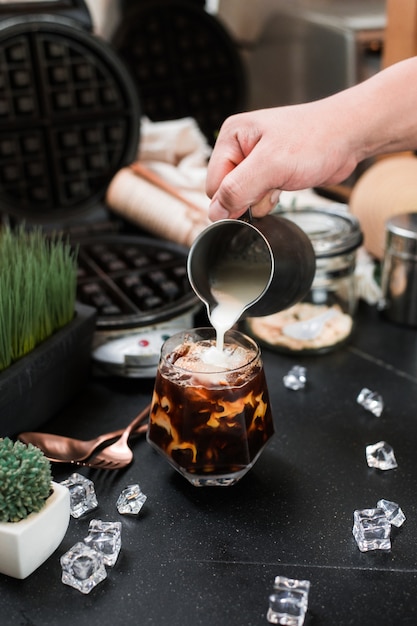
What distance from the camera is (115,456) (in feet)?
3.82

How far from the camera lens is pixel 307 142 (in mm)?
1123

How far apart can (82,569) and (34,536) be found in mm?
71

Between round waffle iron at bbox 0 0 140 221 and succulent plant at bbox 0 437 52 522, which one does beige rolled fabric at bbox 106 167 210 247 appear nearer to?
round waffle iron at bbox 0 0 140 221

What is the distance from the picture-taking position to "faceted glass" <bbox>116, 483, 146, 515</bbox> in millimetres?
1058

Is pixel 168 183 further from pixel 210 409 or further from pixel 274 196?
pixel 210 409

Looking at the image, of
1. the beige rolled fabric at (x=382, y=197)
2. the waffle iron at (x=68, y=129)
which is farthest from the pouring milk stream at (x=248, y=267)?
the beige rolled fabric at (x=382, y=197)

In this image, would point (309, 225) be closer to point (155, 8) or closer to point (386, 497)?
point (386, 497)

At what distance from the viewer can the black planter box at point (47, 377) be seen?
3.66 ft

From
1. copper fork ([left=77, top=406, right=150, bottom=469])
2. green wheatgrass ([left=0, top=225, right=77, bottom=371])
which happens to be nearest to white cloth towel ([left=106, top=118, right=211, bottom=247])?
green wheatgrass ([left=0, top=225, right=77, bottom=371])

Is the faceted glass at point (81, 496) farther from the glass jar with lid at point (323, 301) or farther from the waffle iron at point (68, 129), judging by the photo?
the waffle iron at point (68, 129)

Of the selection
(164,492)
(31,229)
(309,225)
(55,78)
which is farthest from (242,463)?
(55,78)

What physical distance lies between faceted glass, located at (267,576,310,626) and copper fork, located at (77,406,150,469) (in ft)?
1.16

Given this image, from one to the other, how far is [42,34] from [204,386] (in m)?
1.23

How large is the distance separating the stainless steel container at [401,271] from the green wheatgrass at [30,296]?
2.15 ft
